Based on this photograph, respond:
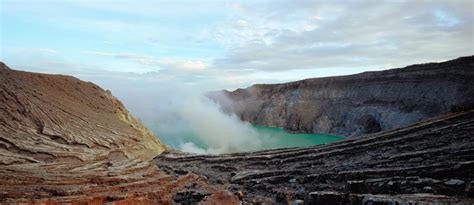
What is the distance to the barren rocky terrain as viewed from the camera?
10766 millimetres

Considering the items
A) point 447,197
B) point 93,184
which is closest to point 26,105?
point 93,184

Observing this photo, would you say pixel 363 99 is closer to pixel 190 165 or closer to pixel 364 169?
pixel 190 165

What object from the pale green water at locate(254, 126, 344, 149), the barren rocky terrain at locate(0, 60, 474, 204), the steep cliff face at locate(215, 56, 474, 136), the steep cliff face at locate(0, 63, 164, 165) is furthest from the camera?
the pale green water at locate(254, 126, 344, 149)

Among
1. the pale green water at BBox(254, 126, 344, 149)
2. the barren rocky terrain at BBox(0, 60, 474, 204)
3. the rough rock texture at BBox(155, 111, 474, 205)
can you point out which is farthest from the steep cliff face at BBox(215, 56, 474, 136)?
the barren rocky terrain at BBox(0, 60, 474, 204)

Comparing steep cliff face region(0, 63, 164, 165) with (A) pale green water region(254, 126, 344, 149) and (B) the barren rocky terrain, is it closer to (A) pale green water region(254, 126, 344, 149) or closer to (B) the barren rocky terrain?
(B) the barren rocky terrain

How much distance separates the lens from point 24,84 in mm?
20188

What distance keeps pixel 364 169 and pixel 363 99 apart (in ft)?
96.6

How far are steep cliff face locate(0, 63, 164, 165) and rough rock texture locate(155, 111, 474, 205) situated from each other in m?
2.88

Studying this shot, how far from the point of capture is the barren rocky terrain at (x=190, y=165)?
35.3ft

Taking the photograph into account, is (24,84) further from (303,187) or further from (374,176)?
(374,176)

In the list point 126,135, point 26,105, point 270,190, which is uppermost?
point 26,105

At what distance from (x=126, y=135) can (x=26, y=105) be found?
5.05 metres

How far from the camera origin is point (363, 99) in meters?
41.1

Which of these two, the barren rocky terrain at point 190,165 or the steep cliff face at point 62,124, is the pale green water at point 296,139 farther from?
the barren rocky terrain at point 190,165
